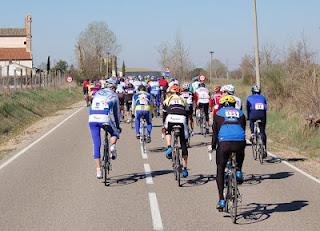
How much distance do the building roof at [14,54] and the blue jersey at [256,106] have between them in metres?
113

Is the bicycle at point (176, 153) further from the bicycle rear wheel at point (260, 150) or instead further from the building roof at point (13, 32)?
the building roof at point (13, 32)

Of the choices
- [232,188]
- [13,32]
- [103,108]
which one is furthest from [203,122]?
[13,32]

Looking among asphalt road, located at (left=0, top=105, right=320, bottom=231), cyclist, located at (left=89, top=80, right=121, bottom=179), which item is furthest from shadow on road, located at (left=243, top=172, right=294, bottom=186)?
cyclist, located at (left=89, top=80, right=121, bottom=179)

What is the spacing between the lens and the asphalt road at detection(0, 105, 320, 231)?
774 cm

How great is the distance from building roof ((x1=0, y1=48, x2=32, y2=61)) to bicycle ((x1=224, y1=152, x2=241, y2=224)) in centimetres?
11862

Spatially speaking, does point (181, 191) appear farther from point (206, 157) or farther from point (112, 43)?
point (112, 43)

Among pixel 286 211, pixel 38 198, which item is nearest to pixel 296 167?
pixel 286 211

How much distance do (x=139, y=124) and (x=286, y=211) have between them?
7.34 m

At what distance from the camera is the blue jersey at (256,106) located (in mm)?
13898

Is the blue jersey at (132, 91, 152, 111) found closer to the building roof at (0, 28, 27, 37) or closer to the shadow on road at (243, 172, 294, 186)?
the shadow on road at (243, 172, 294, 186)

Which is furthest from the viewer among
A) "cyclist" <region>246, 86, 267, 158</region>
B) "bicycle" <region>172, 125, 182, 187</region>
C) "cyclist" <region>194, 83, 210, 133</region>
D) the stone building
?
the stone building

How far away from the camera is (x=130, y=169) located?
12.5 meters

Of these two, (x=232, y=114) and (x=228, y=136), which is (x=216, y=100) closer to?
(x=232, y=114)

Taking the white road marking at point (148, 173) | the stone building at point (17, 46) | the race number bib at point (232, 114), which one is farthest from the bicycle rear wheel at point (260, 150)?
the stone building at point (17, 46)
